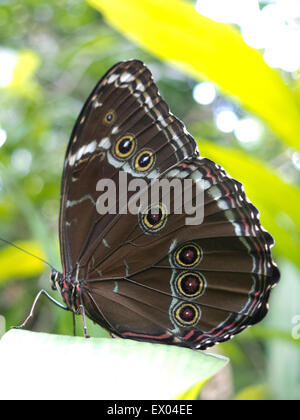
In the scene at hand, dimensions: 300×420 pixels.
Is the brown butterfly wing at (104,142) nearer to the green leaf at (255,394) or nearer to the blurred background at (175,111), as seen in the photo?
the blurred background at (175,111)

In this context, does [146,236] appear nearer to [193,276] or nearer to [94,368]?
[193,276]

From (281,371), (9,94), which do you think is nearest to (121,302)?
(281,371)

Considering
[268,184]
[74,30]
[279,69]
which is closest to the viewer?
[268,184]

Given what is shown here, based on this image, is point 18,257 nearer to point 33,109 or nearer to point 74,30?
point 33,109

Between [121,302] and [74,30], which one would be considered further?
[74,30]

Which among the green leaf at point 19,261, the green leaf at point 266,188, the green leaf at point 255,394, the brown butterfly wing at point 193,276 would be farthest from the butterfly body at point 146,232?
the green leaf at point 255,394
